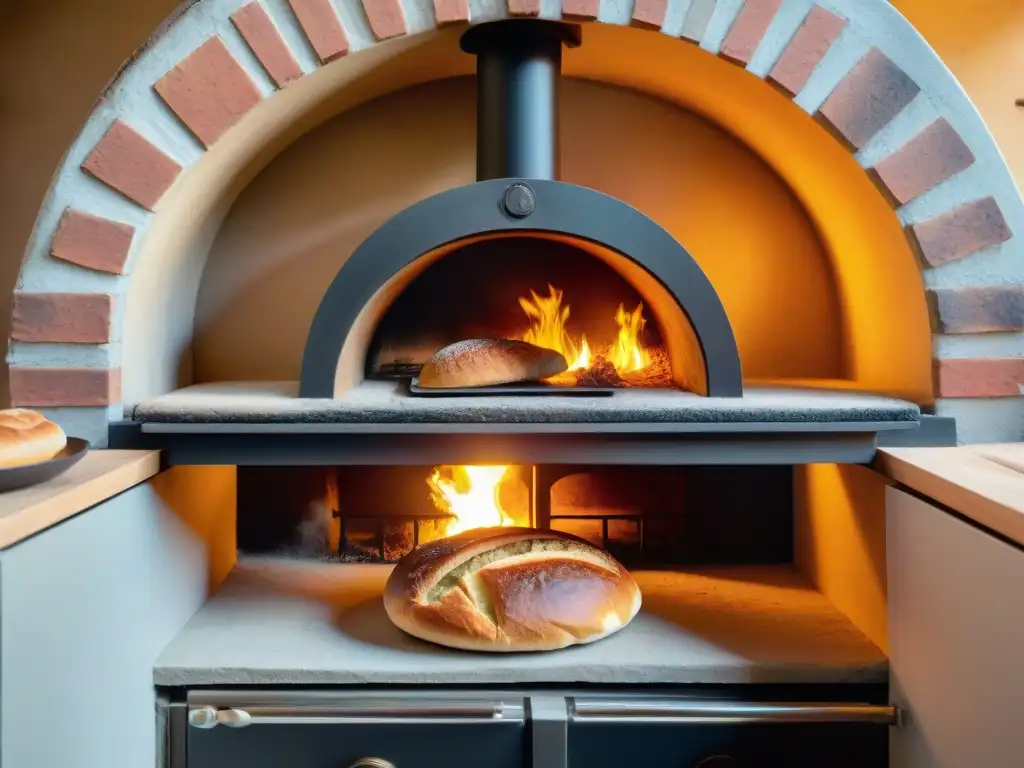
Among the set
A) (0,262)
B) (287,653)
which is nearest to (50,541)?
(287,653)

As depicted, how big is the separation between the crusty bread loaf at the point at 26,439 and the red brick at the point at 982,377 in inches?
54.8

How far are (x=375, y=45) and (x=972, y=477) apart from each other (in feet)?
3.87

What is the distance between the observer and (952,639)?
45.7 inches

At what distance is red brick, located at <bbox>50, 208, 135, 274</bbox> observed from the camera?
143 centimetres

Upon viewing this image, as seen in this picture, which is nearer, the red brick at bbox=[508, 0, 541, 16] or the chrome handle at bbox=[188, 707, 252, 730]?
the chrome handle at bbox=[188, 707, 252, 730]

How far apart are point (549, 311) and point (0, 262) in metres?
1.22

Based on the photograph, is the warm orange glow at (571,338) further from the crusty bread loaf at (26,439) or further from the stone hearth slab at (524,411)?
the crusty bread loaf at (26,439)

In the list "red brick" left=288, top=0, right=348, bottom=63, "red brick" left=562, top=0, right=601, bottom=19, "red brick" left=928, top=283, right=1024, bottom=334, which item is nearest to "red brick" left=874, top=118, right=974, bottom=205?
"red brick" left=928, top=283, right=1024, bottom=334

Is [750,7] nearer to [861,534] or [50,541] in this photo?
[861,534]

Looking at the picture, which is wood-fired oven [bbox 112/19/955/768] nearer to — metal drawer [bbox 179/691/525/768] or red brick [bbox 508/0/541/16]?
metal drawer [bbox 179/691/525/768]

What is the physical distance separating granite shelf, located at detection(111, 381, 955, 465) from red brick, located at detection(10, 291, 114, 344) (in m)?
0.15

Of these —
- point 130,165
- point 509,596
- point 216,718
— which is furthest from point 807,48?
point 216,718

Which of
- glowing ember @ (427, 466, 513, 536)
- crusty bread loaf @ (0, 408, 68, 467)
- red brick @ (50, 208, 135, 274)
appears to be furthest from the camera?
glowing ember @ (427, 466, 513, 536)

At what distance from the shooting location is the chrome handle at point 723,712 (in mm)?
1343
